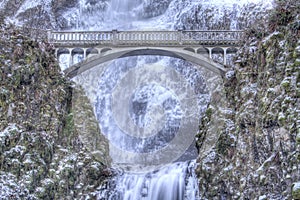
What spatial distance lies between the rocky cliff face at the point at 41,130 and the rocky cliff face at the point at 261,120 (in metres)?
4.63

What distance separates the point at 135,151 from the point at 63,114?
695 centimetres

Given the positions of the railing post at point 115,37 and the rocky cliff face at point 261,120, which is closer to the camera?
the rocky cliff face at point 261,120

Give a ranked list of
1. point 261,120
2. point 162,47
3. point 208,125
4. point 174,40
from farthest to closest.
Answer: point 174,40
point 162,47
point 208,125
point 261,120

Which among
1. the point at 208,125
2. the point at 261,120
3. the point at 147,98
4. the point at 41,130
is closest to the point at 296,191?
A: the point at 261,120

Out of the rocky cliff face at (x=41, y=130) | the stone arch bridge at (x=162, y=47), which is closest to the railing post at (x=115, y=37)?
the stone arch bridge at (x=162, y=47)

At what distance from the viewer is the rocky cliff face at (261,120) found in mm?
13914

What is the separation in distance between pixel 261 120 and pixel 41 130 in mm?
8291

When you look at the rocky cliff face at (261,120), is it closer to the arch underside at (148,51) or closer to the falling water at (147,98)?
the arch underside at (148,51)

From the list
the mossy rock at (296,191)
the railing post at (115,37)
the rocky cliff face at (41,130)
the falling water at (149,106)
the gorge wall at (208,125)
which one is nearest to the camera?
the mossy rock at (296,191)

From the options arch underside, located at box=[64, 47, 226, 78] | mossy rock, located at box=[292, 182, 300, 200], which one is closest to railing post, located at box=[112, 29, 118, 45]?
arch underside, located at box=[64, 47, 226, 78]

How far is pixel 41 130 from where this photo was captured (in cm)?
1784

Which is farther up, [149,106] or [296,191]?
[149,106]

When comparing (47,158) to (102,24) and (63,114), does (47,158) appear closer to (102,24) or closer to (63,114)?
(63,114)

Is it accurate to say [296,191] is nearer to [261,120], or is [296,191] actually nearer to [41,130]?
[261,120]
